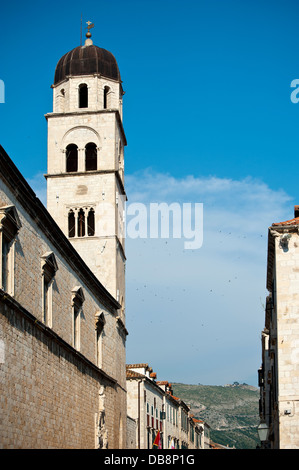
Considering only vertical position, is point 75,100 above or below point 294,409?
above

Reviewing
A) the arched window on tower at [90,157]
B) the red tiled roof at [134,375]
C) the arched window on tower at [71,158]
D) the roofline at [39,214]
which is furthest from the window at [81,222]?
the red tiled roof at [134,375]

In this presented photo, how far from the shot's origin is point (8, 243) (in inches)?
766

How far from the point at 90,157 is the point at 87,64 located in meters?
5.48

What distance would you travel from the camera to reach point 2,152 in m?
18.1

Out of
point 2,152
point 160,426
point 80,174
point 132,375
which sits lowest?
point 160,426

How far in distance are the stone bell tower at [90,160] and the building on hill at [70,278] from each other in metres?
0.06

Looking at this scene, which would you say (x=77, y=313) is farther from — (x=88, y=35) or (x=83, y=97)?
(x=88, y=35)

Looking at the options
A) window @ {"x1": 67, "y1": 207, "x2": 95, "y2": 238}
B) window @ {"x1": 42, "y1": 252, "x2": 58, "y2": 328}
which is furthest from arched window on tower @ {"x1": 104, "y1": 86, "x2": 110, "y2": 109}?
window @ {"x1": 42, "y1": 252, "x2": 58, "y2": 328}

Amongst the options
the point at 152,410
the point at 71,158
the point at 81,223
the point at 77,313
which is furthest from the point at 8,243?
the point at 152,410

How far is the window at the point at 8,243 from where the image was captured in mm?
18656

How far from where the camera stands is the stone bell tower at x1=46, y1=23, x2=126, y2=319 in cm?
3756
